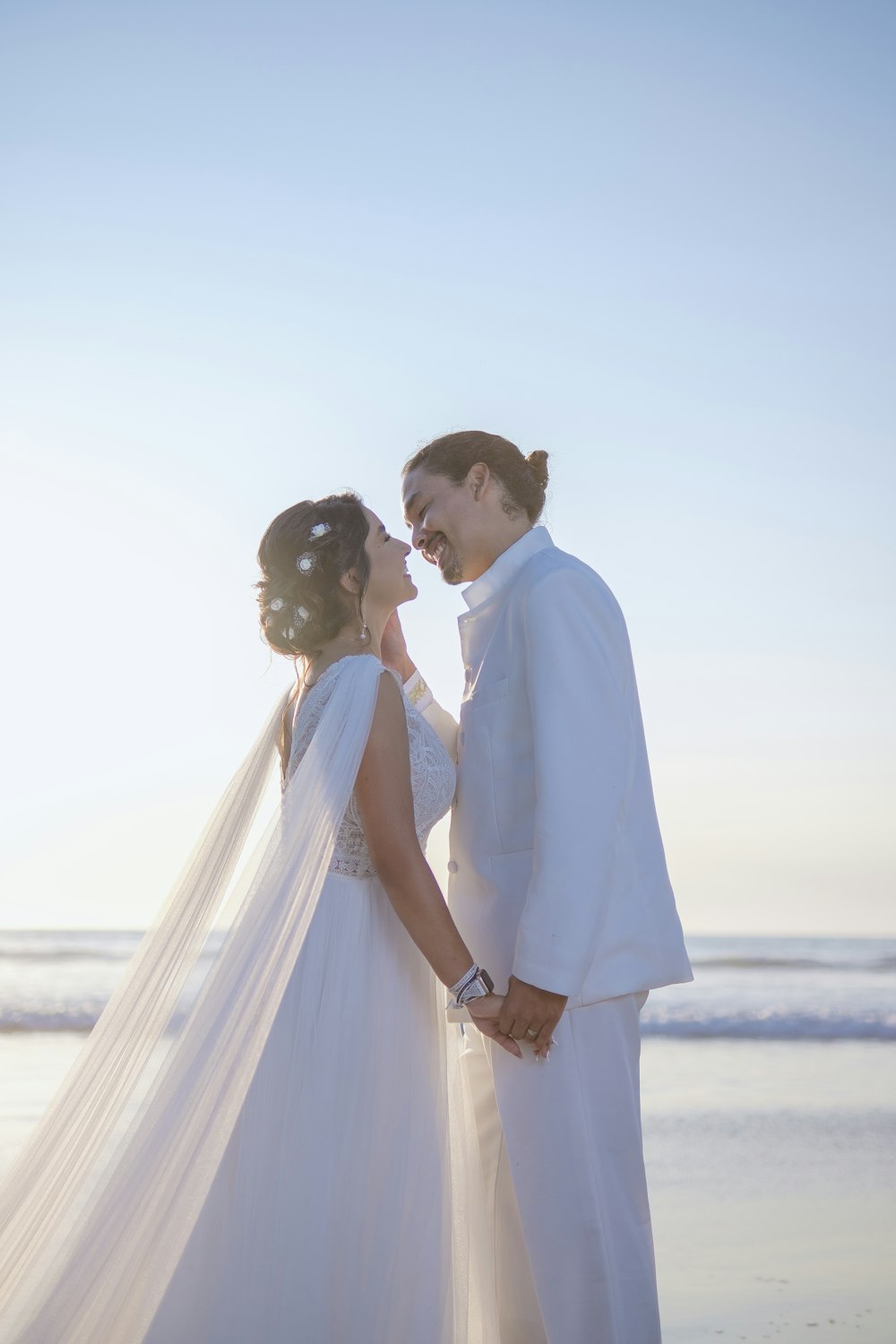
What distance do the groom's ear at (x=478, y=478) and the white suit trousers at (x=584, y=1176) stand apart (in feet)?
4.75

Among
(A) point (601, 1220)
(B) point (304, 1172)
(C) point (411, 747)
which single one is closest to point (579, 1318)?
(A) point (601, 1220)

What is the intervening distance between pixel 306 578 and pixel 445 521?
1.42ft

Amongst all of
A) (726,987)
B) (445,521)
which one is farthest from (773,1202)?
(726,987)

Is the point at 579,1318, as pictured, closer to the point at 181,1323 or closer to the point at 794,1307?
the point at 181,1323

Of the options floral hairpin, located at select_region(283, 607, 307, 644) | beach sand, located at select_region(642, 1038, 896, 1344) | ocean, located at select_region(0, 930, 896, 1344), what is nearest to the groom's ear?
floral hairpin, located at select_region(283, 607, 307, 644)

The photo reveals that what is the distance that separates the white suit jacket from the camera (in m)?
2.75

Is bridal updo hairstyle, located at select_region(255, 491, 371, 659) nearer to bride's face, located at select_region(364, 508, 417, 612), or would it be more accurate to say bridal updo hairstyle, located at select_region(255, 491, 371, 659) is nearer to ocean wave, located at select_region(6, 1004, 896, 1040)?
bride's face, located at select_region(364, 508, 417, 612)

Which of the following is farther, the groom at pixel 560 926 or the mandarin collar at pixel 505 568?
the mandarin collar at pixel 505 568

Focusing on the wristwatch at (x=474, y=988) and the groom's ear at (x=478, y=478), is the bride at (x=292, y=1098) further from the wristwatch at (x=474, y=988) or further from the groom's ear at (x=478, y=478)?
the groom's ear at (x=478, y=478)

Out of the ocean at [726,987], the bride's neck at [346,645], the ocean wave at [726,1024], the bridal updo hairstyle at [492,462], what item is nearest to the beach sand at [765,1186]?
the ocean wave at [726,1024]

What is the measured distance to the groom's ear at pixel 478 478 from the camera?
338cm

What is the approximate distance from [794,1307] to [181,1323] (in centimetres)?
258

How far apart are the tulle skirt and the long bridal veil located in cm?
11

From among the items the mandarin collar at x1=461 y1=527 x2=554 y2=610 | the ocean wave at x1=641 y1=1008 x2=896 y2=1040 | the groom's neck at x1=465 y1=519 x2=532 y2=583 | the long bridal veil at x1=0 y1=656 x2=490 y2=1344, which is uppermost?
the groom's neck at x1=465 y1=519 x2=532 y2=583
